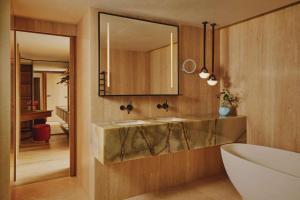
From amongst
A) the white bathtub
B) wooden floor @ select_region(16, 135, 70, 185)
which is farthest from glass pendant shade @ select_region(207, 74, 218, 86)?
wooden floor @ select_region(16, 135, 70, 185)

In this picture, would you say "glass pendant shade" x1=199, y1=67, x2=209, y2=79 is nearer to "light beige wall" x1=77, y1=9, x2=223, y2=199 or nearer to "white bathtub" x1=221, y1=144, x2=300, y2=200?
"light beige wall" x1=77, y1=9, x2=223, y2=199

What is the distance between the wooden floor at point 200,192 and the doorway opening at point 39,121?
1.40 meters

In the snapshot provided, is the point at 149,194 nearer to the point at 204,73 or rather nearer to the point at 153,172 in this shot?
the point at 153,172

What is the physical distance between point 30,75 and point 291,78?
6634 mm

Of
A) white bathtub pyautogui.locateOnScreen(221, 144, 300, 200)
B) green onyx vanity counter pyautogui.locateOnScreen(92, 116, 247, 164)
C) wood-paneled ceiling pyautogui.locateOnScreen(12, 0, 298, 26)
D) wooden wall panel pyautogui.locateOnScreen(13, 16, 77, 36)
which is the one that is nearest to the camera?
white bathtub pyautogui.locateOnScreen(221, 144, 300, 200)

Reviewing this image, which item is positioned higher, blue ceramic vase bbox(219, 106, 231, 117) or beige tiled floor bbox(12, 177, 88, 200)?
blue ceramic vase bbox(219, 106, 231, 117)

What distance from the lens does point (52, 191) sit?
2777mm

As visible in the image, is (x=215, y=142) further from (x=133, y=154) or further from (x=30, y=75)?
(x=30, y=75)

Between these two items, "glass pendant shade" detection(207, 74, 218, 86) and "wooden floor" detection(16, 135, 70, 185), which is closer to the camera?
"glass pendant shade" detection(207, 74, 218, 86)

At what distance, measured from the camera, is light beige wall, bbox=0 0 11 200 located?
1.92 m

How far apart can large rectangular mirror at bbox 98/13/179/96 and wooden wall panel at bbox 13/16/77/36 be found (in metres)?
0.83

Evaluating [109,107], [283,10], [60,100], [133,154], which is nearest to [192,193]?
[133,154]

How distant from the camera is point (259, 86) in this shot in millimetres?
2889

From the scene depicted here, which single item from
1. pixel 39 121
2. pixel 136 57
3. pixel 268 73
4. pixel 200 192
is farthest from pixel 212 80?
pixel 39 121
